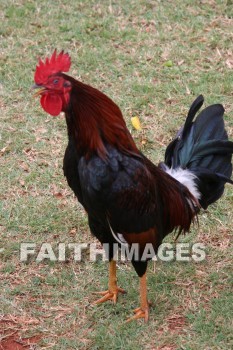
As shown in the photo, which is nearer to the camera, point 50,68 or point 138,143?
point 50,68

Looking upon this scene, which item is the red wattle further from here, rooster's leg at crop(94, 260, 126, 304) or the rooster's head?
rooster's leg at crop(94, 260, 126, 304)

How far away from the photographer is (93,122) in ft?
11.9

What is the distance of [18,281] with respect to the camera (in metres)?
4.75

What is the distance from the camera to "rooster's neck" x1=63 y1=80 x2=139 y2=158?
361 centimetres

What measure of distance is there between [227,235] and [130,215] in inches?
58.2

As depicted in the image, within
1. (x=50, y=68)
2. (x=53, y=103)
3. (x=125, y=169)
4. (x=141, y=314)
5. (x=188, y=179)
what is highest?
(x=50, y=68)

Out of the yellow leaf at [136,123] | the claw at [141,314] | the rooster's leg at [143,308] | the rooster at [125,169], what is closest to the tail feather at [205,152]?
the rooster at [125,169]

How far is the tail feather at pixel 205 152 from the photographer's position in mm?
4332

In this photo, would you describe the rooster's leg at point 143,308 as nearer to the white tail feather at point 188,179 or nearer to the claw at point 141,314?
the claw at point 141,314

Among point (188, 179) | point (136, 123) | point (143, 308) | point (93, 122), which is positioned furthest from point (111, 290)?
point (136, 123)

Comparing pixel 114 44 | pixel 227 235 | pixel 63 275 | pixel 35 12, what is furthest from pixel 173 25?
pixel 63 275

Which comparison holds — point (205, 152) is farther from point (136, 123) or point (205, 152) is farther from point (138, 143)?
point (136, 123)

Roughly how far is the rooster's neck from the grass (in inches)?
52.9

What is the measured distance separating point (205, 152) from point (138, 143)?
65.9 inches
